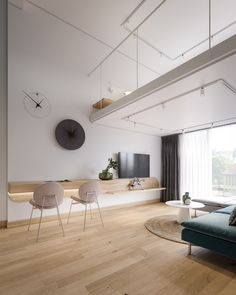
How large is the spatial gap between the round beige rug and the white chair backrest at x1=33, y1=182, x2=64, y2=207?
166 centimetres

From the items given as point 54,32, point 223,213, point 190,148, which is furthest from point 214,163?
point 54,32

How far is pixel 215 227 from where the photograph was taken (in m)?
2.06

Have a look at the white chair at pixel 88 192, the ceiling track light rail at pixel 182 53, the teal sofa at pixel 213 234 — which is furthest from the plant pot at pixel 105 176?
the ceiling track light rail at pixel 182 53

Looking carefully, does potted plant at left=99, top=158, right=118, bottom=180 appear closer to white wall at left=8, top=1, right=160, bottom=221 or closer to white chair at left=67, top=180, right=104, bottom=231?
white wall at left=8, top=1, right=160, bottom=221

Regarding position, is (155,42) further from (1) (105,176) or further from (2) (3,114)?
(2) (3,114)

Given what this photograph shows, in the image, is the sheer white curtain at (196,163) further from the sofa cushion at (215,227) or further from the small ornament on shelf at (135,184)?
the sofa cushion at (215,227)

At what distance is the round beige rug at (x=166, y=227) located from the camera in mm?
2844

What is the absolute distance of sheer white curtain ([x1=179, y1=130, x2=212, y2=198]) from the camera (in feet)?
16.2

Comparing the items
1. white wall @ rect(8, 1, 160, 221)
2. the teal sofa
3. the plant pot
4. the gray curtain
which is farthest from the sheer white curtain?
the teal sofa

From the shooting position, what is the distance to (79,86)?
13.8ft

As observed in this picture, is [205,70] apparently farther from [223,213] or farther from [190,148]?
[190,148]

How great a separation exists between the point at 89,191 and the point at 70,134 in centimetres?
140

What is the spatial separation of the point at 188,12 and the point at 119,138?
299 cm

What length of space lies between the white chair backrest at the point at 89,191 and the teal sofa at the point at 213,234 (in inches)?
63.8
